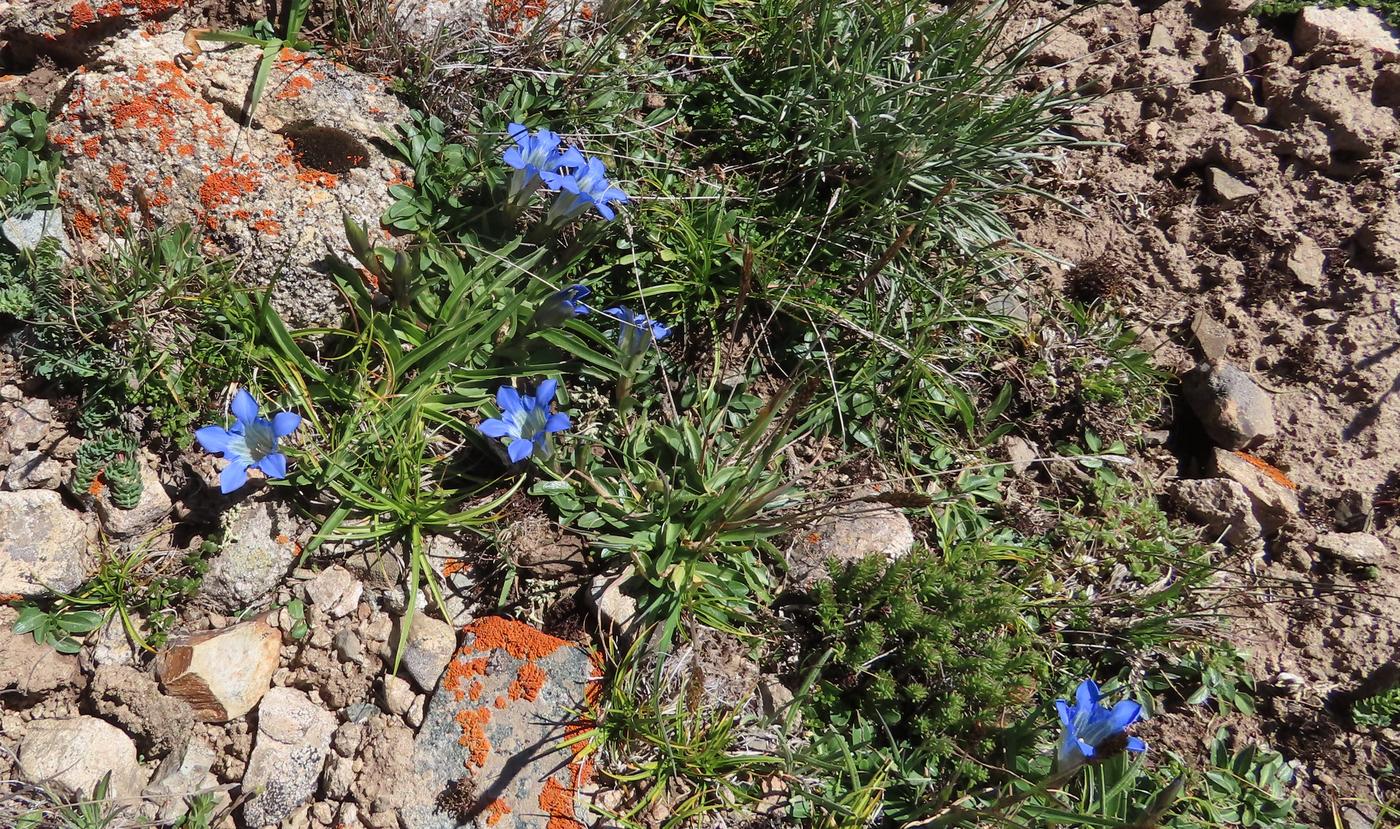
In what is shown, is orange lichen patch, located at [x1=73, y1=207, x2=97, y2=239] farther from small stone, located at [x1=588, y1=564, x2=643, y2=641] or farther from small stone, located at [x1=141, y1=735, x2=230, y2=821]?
small stone, located at [x1=588, y1=564, x2=643, y2=641]

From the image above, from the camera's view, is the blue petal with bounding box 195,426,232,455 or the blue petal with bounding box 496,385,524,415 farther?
the blue petal with bounding box 496,385,524,415

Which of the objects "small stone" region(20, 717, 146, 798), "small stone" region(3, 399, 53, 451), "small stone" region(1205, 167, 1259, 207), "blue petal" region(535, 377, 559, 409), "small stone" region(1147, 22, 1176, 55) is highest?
"small stone" region(1147, 22, 1176, 55)

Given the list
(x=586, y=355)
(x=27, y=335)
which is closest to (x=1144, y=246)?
(x=586, y=355)

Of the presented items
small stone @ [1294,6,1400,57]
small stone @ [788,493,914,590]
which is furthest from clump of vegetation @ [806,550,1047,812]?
small stone @ [1294,6,1400,57]

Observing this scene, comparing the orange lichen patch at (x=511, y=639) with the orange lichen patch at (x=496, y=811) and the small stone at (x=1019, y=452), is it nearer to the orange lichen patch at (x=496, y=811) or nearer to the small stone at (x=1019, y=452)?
the orange lichen patch at (x=496, y=811)

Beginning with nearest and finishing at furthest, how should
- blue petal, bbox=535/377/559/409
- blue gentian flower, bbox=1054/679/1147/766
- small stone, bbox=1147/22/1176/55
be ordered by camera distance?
1. blue gentian flower, bbox=1054/679/1147/766
2. blue petal, bbox=535/377/559/409
3. small stone, bbox=1147/22/1176/55

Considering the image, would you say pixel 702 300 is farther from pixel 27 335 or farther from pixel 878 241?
pixel 27 335
